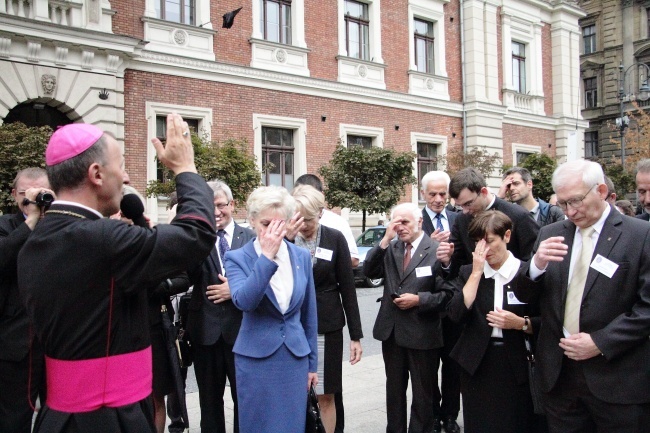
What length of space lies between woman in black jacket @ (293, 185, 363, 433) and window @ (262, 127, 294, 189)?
13.9 meters

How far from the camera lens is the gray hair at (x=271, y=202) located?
3.48 meters

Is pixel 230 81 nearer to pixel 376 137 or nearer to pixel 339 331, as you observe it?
pixel 376 137

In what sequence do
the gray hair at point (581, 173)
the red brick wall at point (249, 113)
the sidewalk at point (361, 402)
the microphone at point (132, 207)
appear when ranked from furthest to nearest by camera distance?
the red brick wall at point (249, 113) < the sidewalk at point (361, 402) < the gray hair at point (581, 173) < the microphone at point (132, 207)

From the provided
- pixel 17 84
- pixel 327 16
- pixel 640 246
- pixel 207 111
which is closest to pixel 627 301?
pixel 640 246

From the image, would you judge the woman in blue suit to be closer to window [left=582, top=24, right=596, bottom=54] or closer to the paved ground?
the paved ground

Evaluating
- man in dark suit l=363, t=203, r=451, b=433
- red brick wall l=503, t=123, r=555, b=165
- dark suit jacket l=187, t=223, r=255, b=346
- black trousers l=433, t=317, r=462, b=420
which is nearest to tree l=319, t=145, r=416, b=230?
red brick wall l=503, t=123, r=555, b=165

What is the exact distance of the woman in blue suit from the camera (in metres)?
3.43

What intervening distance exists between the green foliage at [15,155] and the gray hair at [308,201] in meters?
7.74

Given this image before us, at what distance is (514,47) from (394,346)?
24315mm

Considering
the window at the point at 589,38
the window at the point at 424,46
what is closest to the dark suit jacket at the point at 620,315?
the window at the point at 424,46

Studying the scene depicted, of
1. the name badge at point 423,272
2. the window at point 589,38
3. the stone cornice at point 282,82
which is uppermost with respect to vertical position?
the window at point 589,38

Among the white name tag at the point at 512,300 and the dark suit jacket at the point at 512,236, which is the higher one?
the dark suit jacket at the point at 512,236

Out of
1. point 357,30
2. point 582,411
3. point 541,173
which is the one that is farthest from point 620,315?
point 357,30

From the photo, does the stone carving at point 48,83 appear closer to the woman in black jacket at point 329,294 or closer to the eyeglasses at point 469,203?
the woman in black jacket at point 329,294
